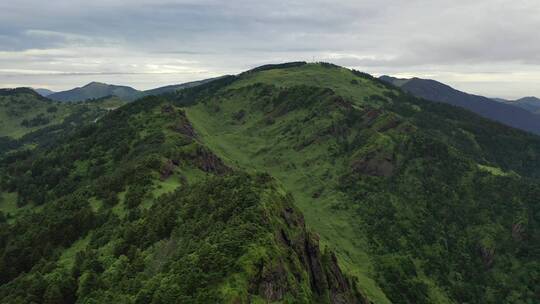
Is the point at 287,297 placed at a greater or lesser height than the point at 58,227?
greater

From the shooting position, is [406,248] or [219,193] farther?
[406,248]

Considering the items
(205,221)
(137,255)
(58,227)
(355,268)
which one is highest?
(205,221)

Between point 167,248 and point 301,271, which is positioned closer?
point 301,271

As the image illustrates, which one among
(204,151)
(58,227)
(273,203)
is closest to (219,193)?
A: (273,203)

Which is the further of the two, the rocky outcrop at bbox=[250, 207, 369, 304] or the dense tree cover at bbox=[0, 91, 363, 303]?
the rocky outcrop at bbox=[250, 207, 369, 304]

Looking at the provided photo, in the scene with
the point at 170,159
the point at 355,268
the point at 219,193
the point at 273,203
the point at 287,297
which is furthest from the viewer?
the point at 355,268

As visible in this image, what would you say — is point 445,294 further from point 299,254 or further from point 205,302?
point 205,302

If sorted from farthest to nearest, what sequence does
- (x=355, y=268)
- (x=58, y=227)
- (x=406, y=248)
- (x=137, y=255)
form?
(x=406, y=248) < (x=355, y=268) < (x=58, y=227) < (x=137, y=255)

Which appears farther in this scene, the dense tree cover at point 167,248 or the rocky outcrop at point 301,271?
the rocky outcrop at point 301,271

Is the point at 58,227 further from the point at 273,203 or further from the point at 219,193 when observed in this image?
the point at 273,203

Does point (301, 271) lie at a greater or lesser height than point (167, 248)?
lesser

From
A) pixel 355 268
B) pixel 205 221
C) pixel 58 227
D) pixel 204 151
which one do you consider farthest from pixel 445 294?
pixel 58 227
